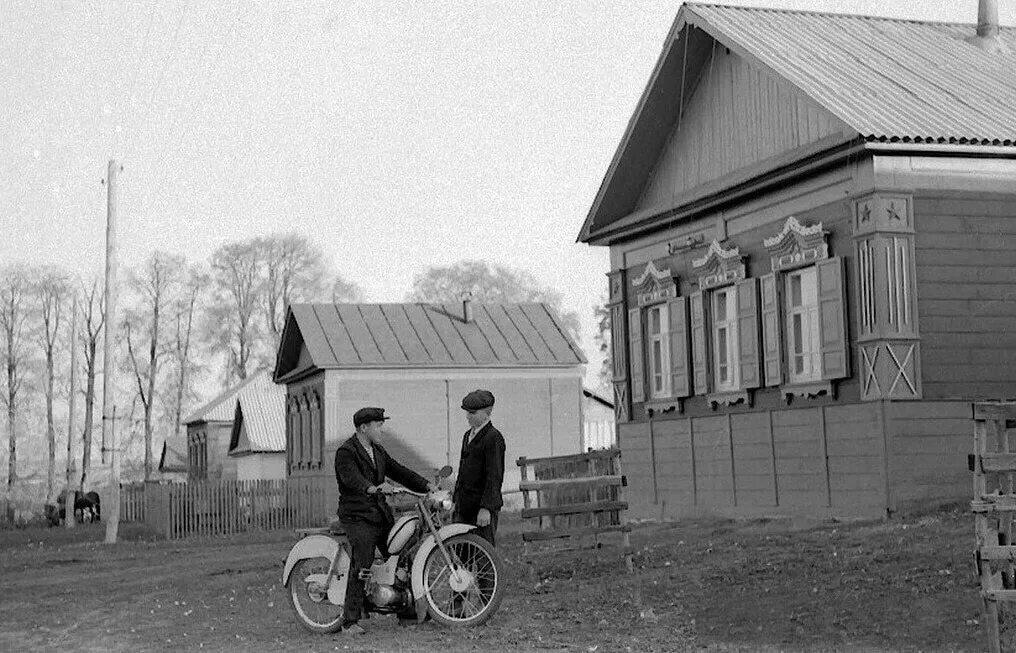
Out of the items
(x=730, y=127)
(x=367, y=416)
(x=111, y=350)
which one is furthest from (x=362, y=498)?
(x=111, y=350)

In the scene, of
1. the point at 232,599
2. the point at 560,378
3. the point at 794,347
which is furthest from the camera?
the point at 560,378

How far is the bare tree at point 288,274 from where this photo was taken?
7750cm

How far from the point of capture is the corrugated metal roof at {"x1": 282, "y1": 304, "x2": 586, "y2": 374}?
44.7m

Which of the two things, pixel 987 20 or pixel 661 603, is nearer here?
pixel 661 603

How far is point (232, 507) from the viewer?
38.5 m

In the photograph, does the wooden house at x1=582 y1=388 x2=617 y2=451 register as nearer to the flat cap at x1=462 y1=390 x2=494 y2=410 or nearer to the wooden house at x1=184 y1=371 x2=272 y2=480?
the wooden house at x1=184 y1=371 x2=272 y2=480

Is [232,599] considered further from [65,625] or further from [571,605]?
[571,605]

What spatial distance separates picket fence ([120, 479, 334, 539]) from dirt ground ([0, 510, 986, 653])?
50.6ft

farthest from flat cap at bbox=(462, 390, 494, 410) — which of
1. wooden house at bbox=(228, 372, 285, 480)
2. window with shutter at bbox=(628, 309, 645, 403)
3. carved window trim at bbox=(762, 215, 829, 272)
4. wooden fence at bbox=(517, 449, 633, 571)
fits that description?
wooden house at bbox=(228, 372, 285, 480)

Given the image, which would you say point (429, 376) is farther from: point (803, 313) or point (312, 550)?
point (312, 550)

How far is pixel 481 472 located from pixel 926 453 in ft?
26.5

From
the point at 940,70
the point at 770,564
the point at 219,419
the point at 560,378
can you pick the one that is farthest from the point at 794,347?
the point at 219,419

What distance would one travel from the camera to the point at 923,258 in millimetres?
20031

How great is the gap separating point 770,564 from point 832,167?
6664mm
